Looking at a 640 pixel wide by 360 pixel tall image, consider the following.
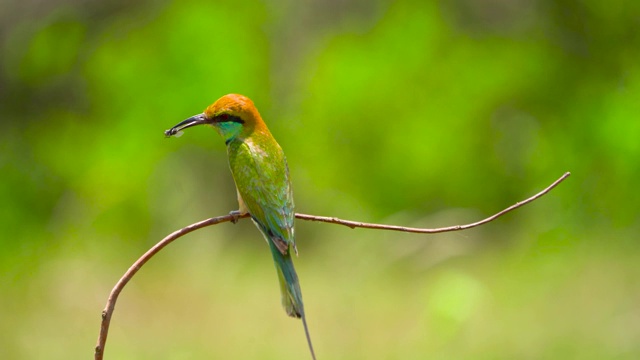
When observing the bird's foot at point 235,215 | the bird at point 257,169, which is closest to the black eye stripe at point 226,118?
the bird at point 257,169

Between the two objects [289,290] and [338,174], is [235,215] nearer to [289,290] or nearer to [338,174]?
[289,290]

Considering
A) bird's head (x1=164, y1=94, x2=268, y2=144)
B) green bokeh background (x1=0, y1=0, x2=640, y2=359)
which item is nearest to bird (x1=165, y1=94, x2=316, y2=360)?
bird's head (x1=164, y1=94, x2=268, y2=144)

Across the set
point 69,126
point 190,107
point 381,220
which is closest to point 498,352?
point 381,220

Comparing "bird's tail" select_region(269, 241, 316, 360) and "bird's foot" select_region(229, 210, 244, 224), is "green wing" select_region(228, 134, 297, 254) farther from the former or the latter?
"bird's tail" select_region(269, 241, 316, 360)

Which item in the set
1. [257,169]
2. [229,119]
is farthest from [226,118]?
[257,169]

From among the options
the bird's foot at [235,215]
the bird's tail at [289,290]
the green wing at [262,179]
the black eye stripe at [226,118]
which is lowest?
the bird's tail at [289,290]

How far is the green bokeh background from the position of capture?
12.6ft

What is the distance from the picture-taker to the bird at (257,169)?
1.67 m

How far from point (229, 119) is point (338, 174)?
2.98 metres

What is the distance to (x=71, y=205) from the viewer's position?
4.76 m

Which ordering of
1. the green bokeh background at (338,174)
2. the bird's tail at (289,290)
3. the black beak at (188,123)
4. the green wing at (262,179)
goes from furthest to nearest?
1. the green bokeh background at (338,174)
2. the green wing at (262,179)
3. the black beak at (188,123)
4. the bird's tail at (289,290)

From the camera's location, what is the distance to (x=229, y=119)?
1709 mm

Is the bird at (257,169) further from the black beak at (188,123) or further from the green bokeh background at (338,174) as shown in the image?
the green bokeh background at (338,174)

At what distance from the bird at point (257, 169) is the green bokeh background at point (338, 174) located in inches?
70.9
